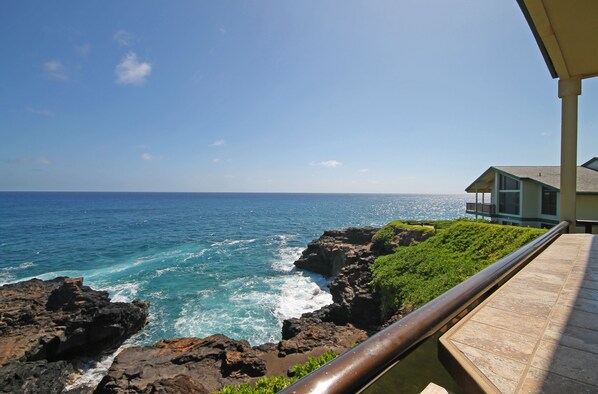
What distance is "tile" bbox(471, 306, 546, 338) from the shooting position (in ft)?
6.95

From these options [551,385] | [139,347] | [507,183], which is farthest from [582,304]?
[507,183]

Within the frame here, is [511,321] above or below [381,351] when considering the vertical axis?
below

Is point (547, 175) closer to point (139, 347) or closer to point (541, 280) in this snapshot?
point (541, 280)

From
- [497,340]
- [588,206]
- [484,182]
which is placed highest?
[484,182]

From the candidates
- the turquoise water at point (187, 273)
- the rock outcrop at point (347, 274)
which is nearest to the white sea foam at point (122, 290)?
the turquoise water at point (187, 273)

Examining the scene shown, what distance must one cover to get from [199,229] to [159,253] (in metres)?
20.1

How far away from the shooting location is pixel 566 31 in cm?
502

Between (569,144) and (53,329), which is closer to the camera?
(569,144)

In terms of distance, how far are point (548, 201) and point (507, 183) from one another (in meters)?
3.51

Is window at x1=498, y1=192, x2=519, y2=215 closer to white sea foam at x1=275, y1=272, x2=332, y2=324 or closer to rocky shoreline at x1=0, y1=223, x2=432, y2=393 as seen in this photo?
rocky shoreline at x1=0, y1=223, x2=432, y2=393

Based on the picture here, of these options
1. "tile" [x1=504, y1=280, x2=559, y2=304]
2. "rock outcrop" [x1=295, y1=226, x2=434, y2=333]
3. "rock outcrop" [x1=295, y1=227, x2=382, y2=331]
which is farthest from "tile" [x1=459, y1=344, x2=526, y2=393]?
"rock outcrop" [x1=295, y1=227, x2=382, y2=331]

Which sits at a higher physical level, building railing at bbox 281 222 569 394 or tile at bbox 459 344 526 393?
building railing at bbox 281 222 569 394

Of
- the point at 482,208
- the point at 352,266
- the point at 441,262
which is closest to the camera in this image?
the point at 441,262

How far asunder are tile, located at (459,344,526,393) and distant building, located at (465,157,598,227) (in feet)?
66.9
